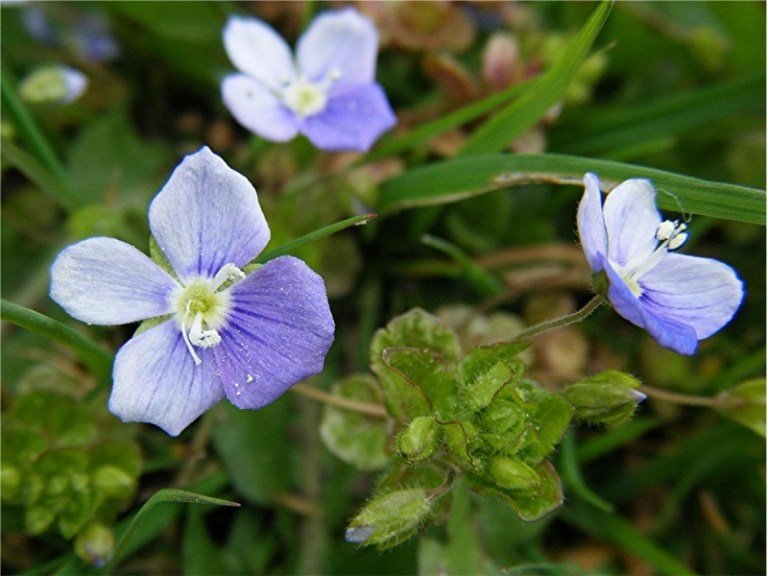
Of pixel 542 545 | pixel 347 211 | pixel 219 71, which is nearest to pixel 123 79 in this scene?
pixel 219 71

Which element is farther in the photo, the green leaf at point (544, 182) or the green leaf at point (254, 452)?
the green leaf at point (254, 452)

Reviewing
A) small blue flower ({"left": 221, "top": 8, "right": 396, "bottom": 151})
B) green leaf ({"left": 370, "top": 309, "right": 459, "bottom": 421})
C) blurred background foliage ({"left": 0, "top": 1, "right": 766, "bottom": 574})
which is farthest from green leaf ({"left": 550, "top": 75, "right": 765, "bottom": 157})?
green leaf ({"left": 370, "top": 309, "right": 459, "bottom": 421})

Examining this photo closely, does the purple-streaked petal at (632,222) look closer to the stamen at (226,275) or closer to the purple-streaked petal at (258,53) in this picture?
the stamen at (226,275)

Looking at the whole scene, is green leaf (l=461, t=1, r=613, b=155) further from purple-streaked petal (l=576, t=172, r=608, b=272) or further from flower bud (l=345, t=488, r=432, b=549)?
flower bud (l=345, t=488, r=432, b=549)

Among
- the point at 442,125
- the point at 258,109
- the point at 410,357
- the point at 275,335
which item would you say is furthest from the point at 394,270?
the point at 275,335

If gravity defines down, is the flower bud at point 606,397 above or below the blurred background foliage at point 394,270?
above

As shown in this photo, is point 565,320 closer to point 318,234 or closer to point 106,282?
point 318,234

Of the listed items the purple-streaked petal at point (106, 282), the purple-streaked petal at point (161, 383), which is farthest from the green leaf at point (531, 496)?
the purple-streaked petal at point (106, 282)
